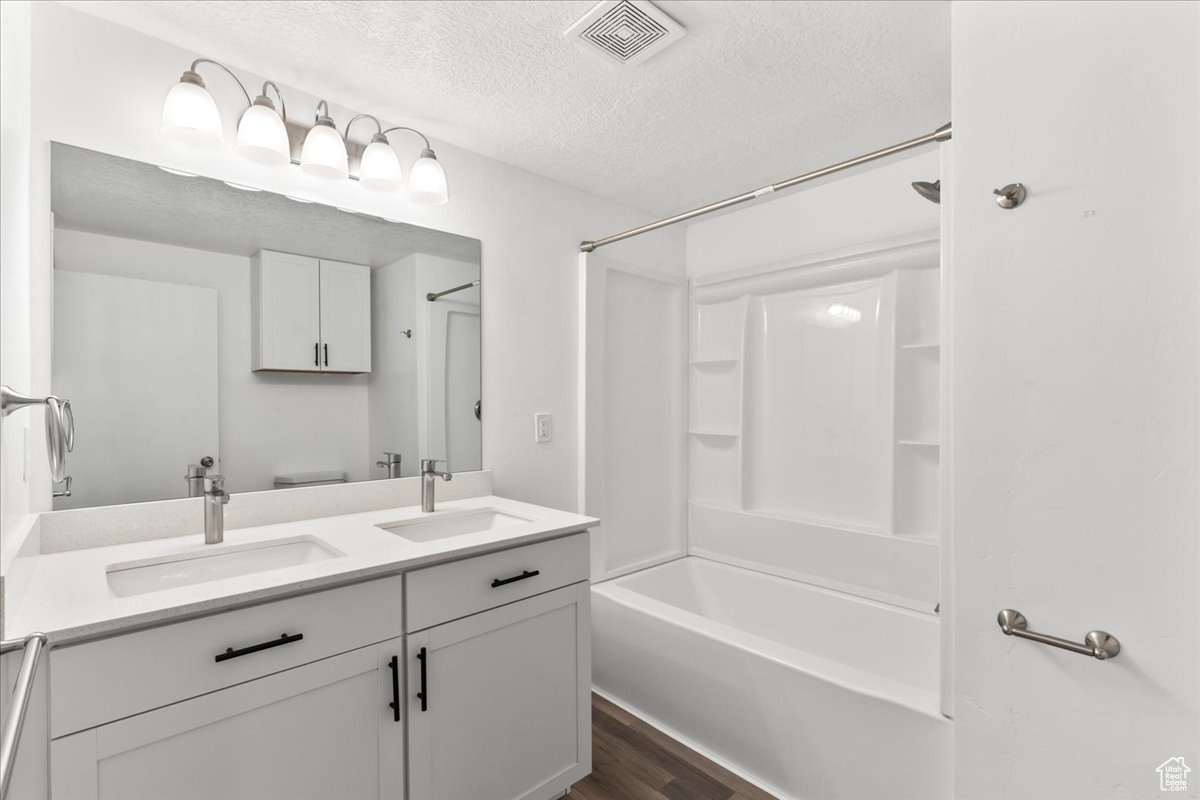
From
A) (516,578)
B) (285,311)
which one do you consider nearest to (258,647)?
(516,578)

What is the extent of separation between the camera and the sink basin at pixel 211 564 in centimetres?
128

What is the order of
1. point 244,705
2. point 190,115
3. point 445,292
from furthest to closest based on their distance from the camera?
point 445,292 → point 190,115 → point 244,705

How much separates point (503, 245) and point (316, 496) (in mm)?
1174

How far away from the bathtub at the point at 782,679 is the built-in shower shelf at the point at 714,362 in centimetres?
104

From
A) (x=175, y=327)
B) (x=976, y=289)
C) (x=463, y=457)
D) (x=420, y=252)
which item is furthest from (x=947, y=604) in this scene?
(x=175, y=327)

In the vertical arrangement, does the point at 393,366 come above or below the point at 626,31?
below

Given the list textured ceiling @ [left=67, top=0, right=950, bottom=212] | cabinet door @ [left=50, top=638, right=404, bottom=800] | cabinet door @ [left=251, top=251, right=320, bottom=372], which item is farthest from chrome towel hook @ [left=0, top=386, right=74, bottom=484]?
textured ceiling @ [left=67, top=0, right=950, bottom=212]

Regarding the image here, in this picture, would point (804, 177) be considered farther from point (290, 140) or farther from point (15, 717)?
point (15, 717)

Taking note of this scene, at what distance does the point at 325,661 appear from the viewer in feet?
3.99

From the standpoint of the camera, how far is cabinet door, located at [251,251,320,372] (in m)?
1.68

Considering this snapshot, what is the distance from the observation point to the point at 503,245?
7.50 ft

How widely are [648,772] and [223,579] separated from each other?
145 cm

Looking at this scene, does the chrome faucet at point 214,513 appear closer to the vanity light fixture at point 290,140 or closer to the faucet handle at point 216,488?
the faucet handle at point 216,488

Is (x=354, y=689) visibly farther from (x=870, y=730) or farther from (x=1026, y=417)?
(x=1026, y=417)
